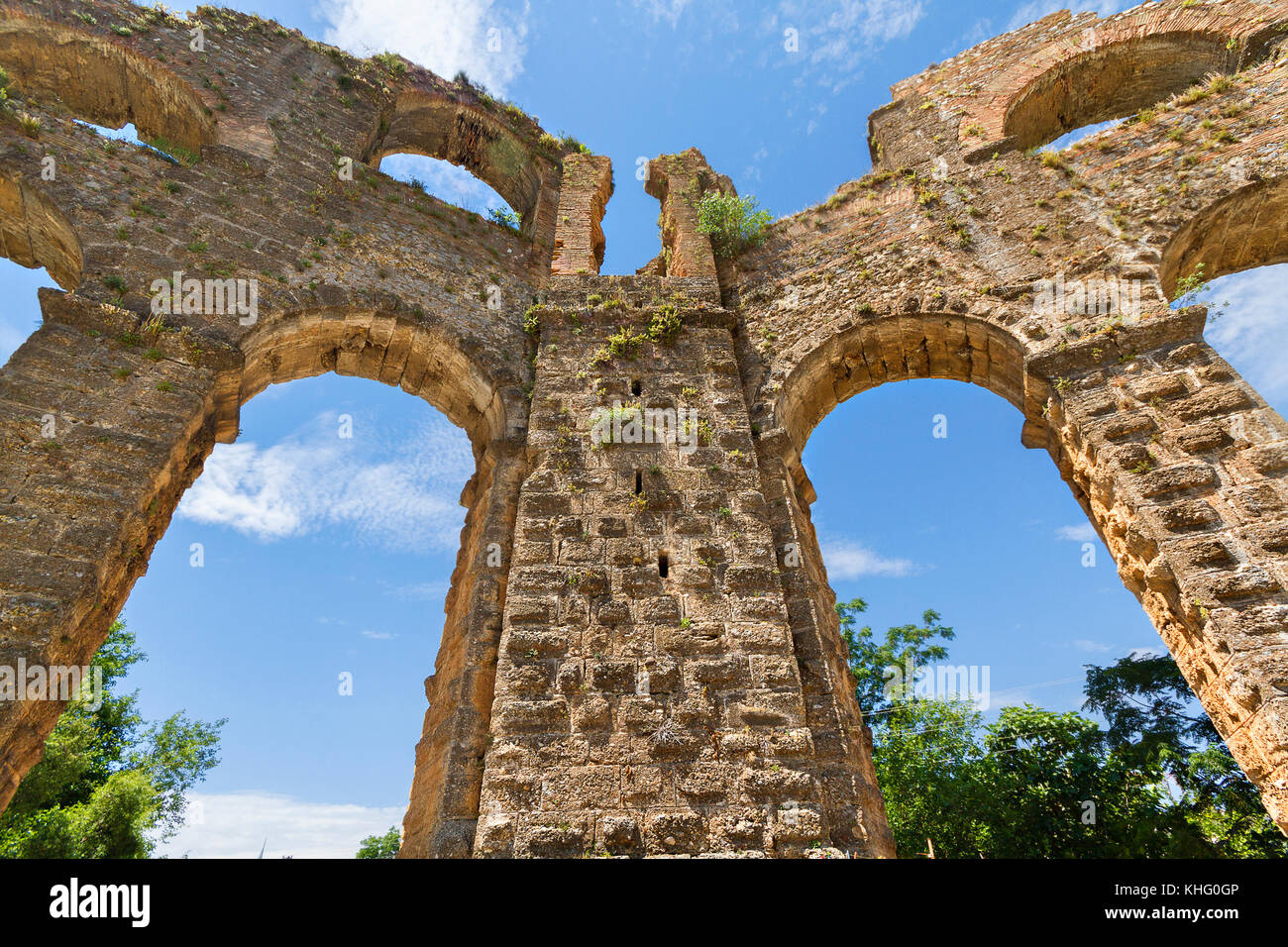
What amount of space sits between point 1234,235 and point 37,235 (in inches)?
522

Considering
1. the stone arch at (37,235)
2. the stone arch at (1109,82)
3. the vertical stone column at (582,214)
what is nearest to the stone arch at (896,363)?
the vertical stone column at (582,214)

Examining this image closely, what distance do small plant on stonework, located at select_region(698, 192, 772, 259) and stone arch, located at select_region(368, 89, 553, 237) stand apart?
303 cm

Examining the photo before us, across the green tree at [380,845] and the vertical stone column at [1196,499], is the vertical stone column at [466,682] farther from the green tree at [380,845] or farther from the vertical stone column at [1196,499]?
the green tree at [380,845]

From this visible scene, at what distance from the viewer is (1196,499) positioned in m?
6.00

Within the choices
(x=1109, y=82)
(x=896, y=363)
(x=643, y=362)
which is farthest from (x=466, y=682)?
(x=1109, y=82)

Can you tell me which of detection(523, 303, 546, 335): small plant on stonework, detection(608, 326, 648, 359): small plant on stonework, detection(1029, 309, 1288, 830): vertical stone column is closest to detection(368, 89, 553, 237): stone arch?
detection(523, 303, 546, 335): small plant on stonework

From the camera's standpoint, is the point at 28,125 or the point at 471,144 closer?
the point at 28,125

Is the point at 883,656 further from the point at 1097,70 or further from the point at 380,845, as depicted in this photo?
the point at 380,845

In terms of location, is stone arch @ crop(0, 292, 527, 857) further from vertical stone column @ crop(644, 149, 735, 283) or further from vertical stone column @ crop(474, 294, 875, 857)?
vertical stone column @ crop(644, 149, 735, 283)

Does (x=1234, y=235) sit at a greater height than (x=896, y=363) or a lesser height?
greater

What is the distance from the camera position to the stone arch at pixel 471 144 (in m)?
11.8

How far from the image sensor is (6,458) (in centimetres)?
568
